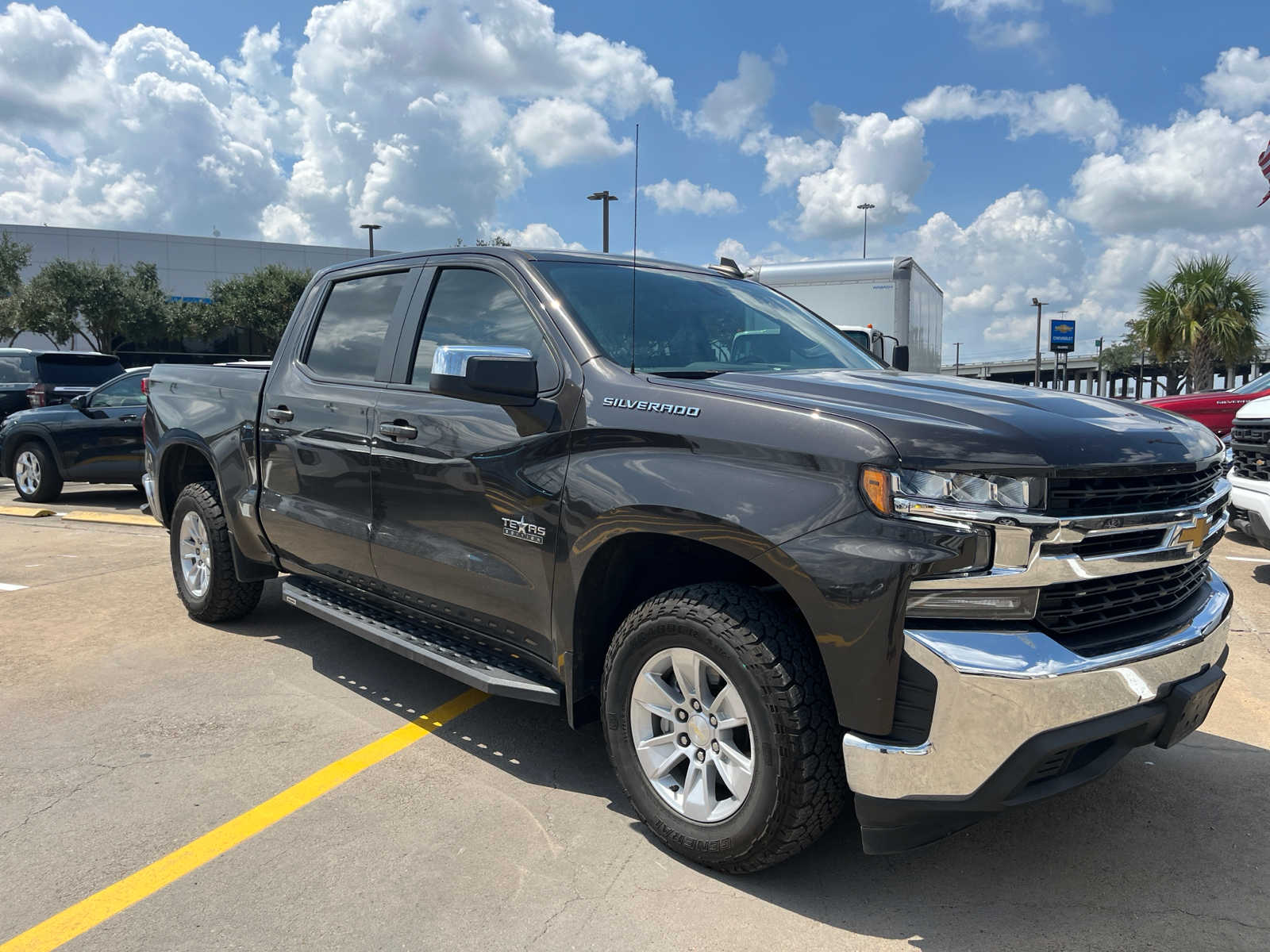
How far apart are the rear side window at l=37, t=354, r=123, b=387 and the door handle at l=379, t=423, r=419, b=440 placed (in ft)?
38.6

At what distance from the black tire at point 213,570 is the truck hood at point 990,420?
3.29m

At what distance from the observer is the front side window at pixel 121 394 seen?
11049 mm

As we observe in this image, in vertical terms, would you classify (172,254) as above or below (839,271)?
above

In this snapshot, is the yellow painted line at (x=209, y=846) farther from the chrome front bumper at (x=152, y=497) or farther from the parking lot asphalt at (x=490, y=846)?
the chrome front bumper at (x=152, y=497)

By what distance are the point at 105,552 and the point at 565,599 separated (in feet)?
20.9

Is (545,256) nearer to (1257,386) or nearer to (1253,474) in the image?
(1253,474)

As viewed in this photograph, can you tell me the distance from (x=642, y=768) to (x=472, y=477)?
3.90 feet

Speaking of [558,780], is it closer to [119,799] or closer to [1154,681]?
[119,799]

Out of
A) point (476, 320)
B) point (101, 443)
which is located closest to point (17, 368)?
point (101, 443)

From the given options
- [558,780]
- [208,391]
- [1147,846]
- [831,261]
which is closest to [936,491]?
[1147,846]

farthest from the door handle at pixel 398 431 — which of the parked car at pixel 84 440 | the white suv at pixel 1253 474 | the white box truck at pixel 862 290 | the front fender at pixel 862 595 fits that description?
the white box truck at pixel 862 290

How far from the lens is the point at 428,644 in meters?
3.74

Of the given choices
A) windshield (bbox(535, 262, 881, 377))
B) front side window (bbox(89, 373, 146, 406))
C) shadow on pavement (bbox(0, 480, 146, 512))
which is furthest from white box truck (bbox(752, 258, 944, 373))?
windshield (bbox(535, 262, 881, 377))

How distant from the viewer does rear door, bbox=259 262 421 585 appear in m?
4.03
